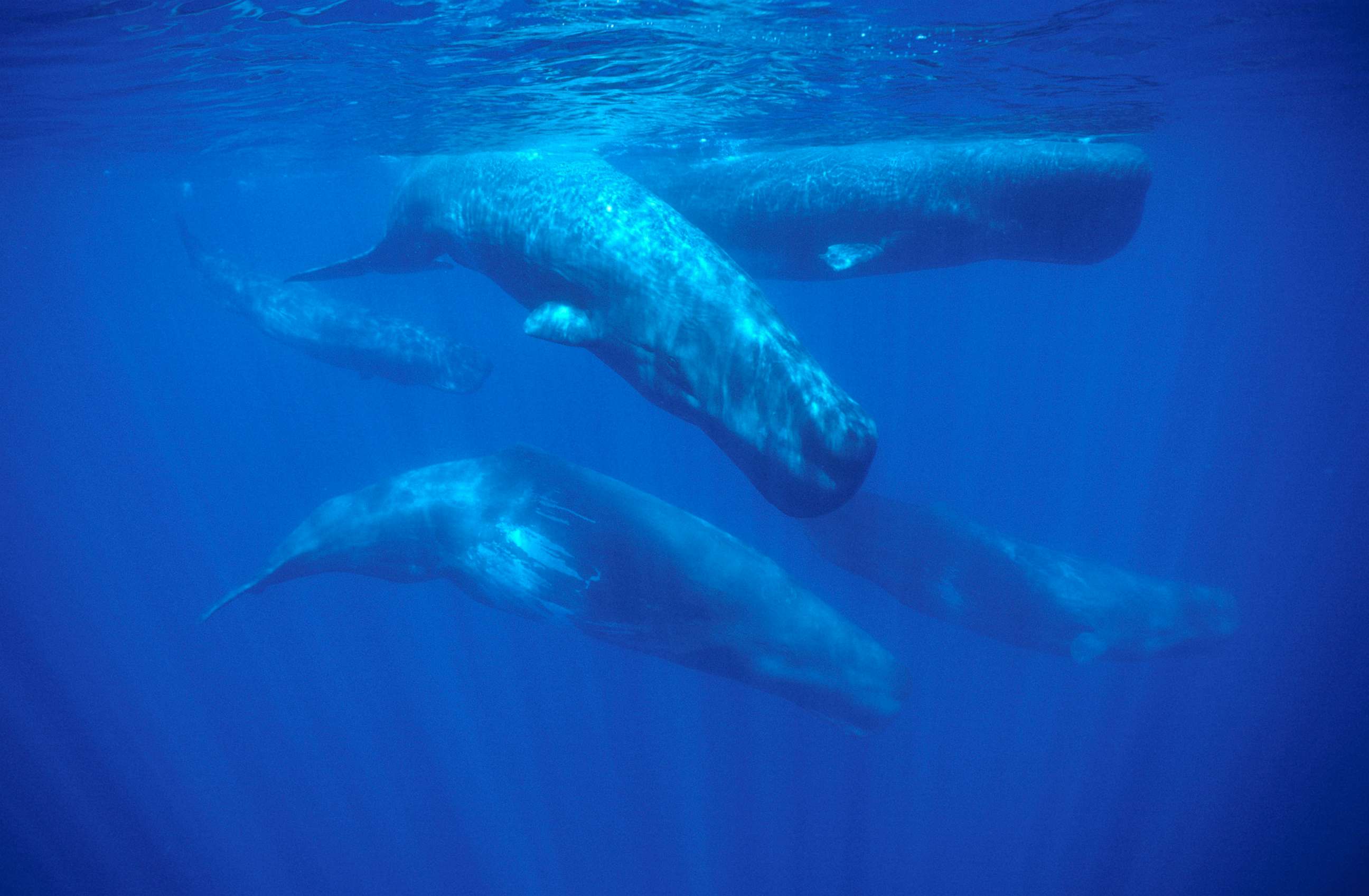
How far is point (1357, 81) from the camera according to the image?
58.2ft

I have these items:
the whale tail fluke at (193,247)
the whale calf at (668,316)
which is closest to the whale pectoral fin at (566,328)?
the whale calf at (668,316)

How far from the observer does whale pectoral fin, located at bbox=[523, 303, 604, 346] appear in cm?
676

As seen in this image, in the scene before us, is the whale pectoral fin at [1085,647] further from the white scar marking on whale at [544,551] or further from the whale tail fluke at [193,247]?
the whale tail fluke at [193,247]

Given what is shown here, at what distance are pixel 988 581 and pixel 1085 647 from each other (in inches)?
88.1

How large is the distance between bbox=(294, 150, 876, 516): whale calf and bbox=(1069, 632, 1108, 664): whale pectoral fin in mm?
9586

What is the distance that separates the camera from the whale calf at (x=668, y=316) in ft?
17.7

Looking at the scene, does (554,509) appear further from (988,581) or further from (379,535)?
(988,581)

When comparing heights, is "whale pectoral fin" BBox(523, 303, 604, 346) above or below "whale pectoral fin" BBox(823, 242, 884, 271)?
above

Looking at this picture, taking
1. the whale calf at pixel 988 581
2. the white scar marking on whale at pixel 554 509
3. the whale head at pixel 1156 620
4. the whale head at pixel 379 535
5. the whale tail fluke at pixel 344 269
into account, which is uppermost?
the whale tail fluke at pixel 344 269

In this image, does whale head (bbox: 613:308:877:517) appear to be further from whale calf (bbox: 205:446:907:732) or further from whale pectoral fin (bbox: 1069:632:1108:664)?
whale pectoral fin (bbox: 1069:632:1108:664)

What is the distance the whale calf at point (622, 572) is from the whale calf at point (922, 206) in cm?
440

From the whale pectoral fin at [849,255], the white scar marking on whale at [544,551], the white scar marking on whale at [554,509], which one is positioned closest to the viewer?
the white scar marking on whale at [544,551]

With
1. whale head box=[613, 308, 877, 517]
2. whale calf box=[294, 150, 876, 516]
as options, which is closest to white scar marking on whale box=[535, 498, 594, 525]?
whale calf box=[294, 150, 876, 516]

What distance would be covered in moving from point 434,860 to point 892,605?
1211cm
